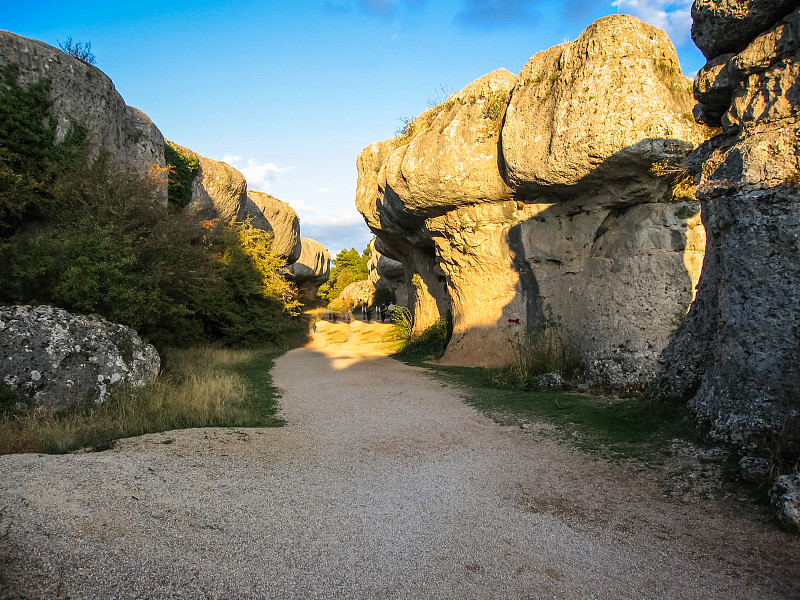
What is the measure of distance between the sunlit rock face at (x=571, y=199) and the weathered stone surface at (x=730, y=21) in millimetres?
3773

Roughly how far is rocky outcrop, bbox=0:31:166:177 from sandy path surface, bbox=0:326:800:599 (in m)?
8.49

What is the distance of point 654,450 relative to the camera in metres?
4.98

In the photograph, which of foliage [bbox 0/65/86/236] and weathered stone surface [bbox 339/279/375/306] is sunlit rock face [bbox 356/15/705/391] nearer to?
foliage [bbox 0/65/86/236]

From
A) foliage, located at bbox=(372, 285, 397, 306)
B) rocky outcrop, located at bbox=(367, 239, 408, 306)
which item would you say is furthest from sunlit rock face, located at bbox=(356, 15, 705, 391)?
foliage, located at bbox=(372, 285, 397, 306)

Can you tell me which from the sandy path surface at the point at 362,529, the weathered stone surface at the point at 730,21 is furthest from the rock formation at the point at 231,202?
the weathered stone surface at the point at 730,21

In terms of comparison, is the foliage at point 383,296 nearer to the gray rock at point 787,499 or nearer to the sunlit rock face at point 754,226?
the sunlit rock face at point 754,226

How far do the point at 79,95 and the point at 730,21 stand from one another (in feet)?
39.7

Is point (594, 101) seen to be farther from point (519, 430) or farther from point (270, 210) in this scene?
point (270, 210)

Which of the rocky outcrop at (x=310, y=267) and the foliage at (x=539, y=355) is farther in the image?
the rocky outcrop at (x=310, y=267)

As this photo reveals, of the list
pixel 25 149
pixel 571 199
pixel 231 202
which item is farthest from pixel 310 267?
pixel 25 149

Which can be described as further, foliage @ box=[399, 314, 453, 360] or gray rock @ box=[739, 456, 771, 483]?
foliage @ box=[399, 314, 453, 360]

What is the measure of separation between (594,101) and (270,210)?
23.6 meters

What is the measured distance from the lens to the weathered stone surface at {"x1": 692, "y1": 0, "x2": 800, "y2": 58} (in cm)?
470

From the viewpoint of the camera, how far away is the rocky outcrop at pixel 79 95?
9.72 meters
